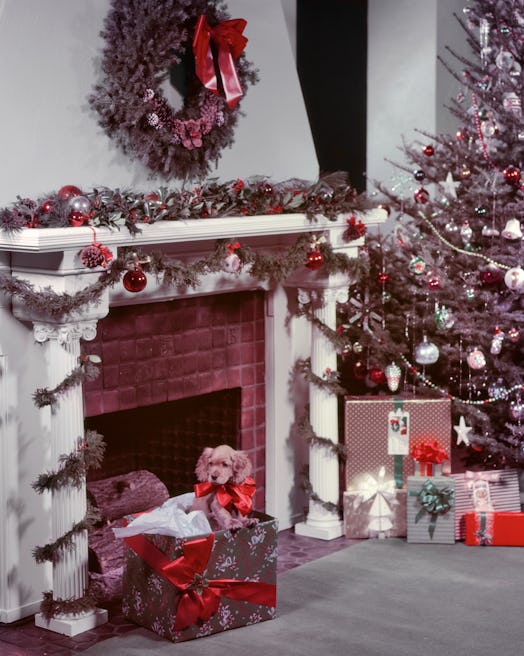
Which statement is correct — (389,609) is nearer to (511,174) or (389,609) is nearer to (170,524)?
(170,524)

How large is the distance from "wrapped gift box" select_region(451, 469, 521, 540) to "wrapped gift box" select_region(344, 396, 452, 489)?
0.25 metres

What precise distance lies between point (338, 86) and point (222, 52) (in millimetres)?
2552

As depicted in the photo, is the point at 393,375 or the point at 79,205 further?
the point at 393,375

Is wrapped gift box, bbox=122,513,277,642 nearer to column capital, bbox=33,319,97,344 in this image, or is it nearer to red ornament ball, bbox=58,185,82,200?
column capital, bbox=33,319,97,344

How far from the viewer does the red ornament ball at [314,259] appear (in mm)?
5820

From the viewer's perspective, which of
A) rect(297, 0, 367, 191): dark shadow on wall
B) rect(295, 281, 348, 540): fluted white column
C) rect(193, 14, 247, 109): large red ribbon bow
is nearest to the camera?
rect(193, 14, 247, 109): large red ribbon bow

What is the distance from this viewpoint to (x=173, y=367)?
5719 millimetres

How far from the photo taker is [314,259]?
5820 millimetres

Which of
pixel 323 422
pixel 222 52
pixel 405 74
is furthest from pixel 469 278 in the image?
pixel 222 52

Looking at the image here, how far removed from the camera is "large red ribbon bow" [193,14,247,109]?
5.22m

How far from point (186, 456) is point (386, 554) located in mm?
1280

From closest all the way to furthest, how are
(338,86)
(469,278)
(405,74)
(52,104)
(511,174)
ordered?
(52,104)
(511,174)
(469,278)
(405,74)
(338,86)

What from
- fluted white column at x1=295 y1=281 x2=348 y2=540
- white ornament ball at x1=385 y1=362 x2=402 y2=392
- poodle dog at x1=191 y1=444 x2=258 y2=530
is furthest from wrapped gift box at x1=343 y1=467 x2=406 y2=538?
poodle dog at x1=191 y1=444 x2=258 y2=530

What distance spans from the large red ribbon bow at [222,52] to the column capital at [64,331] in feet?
4.59
